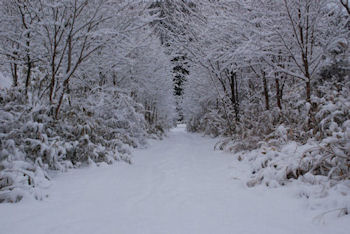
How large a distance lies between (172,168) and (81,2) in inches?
153

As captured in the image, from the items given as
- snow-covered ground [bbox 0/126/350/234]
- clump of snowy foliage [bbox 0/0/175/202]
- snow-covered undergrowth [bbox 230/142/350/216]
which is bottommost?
snow-covered ground [bbox 0/126/350/234]

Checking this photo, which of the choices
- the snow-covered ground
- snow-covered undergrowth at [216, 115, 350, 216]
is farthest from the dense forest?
the snow-covered ground

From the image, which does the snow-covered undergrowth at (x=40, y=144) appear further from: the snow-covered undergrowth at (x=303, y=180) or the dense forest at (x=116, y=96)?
the snow-covered undergrowth at (x=303, y=180)

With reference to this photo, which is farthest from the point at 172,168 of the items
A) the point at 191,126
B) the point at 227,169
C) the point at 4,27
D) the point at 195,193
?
the point at 191,126

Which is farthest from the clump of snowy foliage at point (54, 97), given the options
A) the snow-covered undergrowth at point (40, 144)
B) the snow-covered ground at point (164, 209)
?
the snow-covered ground at point (164, 209)

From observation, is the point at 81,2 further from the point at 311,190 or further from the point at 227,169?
the point at 311,190

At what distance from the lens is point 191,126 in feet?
71.6

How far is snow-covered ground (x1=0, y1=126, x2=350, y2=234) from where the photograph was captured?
7.41 feet

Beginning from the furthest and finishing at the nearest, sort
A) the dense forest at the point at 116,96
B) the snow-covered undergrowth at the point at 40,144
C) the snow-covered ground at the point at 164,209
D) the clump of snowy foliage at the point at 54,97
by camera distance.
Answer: the clump of snowy foliage at the point at 54,97 → the dense forest at the point at 116,96 → the snow-covered undergrowth at the point at 40,144 → the snow-covered ground at the point at 164,209

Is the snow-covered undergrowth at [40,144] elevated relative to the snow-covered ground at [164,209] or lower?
elevated

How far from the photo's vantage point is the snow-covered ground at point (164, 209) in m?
2.26

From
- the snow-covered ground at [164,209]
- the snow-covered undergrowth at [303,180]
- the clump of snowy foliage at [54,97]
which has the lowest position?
the snow-covered ground at [164,209]

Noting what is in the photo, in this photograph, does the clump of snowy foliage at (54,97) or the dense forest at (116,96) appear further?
the clump of snowy foliage at (54,97)

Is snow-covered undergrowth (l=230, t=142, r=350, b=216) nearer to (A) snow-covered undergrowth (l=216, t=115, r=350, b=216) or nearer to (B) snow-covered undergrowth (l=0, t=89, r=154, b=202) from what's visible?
(A) snow-covered undergrowth (l=216, t=115, r=350, b=216)
